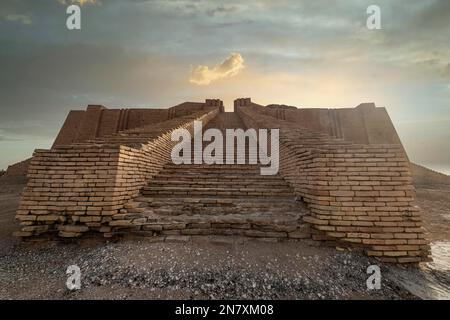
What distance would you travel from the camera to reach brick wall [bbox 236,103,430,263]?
258 cm

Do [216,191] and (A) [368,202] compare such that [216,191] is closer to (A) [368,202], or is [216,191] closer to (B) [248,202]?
(B) [248,202]

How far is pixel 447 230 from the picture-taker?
407cm

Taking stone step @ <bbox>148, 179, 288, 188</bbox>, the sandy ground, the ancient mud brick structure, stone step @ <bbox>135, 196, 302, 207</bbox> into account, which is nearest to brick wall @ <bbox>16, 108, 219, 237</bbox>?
the ancient mud brick structure

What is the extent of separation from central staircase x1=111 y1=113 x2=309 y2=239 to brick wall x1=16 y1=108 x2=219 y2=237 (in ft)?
0.99

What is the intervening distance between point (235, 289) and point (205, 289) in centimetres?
27

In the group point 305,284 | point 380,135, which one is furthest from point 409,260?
point 380,135

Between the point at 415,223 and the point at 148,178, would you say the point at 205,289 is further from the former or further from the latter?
the point at 148,178

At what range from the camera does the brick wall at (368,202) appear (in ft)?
8.48

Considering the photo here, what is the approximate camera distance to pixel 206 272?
7.15 ft

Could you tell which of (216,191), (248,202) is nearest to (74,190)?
(216,191)

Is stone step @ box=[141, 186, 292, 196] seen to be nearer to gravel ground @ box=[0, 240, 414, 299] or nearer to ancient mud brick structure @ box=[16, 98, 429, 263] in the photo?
ancient mud brick structure @ box=[16, 98, 429, 263]

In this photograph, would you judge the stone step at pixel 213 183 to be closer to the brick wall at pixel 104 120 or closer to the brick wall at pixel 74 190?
the brick wall at pixel 74 190

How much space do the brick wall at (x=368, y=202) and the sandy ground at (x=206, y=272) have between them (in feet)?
0.68

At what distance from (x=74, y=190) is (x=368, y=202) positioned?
3.80 m
